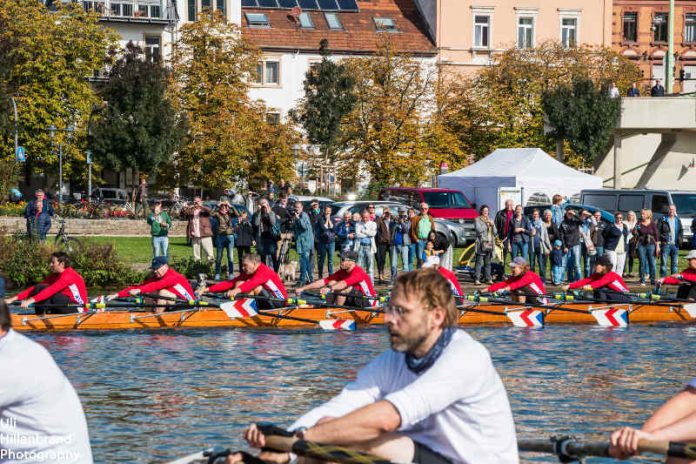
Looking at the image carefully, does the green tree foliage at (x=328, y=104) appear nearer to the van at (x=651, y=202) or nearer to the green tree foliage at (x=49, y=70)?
the green tree foliage at (x=49, y=70)

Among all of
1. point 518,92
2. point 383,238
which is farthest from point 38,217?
point 518,92

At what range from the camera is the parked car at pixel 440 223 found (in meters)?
34.7

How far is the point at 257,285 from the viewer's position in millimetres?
21391

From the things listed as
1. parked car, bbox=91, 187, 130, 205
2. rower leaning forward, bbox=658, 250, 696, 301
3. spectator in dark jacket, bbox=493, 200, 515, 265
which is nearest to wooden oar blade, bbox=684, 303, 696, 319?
rower leaning forward, bbox=658, 250, 696, 301

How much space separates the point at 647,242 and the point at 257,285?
1120cm

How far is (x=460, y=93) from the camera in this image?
60.1 m

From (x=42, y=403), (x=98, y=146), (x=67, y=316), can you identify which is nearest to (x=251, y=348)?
(x=67, y=316)

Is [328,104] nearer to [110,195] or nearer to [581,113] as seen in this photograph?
[110,195]

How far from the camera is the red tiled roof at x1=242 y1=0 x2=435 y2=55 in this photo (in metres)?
63.4

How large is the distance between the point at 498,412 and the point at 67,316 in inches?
591

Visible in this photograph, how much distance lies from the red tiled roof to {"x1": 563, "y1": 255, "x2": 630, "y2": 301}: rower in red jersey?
40.3m

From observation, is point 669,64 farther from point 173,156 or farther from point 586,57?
point 173,156

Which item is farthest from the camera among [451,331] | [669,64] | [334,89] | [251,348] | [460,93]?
[460,93]

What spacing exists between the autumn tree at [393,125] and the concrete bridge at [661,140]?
7922 mm
